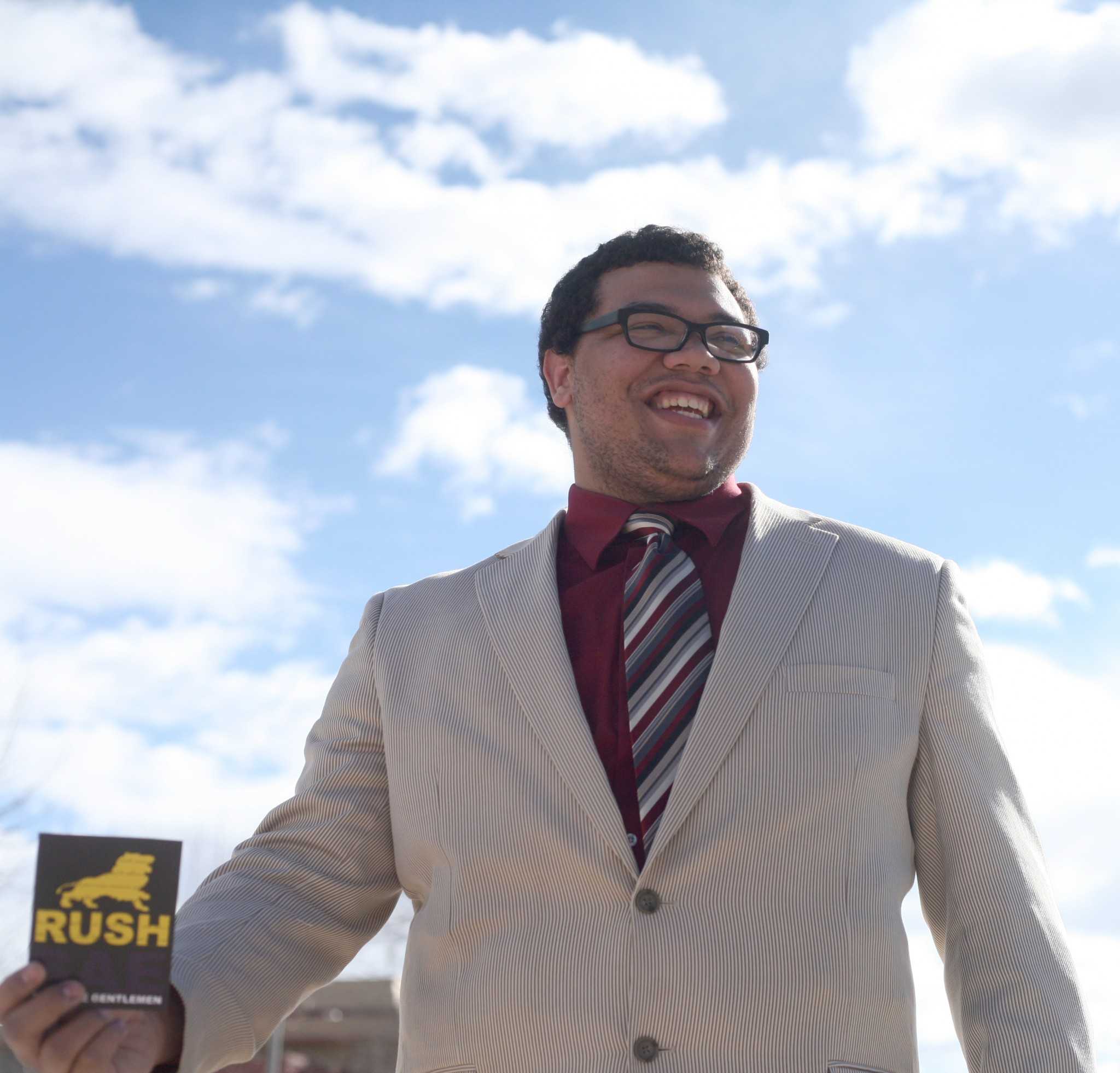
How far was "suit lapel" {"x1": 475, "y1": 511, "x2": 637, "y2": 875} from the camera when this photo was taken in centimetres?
276

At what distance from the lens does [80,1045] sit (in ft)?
6.97

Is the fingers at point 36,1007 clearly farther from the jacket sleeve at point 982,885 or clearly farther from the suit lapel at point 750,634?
the jacket sleeve at point 982,885

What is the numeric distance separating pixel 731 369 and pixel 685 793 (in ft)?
3.98

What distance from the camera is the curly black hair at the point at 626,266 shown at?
3.72 m

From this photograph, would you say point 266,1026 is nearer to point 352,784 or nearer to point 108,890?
point 352,784

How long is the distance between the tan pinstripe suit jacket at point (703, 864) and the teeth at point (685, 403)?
1.38 ft

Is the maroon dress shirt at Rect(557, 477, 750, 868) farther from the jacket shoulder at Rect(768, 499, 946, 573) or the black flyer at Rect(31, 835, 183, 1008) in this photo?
the black flyer at Rect(31, 835, 183, 1008)

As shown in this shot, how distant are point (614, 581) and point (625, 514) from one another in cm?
24

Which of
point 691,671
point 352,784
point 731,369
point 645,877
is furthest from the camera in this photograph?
point 731,369

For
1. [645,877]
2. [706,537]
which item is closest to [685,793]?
[645,877]

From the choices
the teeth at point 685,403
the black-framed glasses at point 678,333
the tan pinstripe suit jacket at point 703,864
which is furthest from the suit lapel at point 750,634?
the black-framed glasses at point 678,333

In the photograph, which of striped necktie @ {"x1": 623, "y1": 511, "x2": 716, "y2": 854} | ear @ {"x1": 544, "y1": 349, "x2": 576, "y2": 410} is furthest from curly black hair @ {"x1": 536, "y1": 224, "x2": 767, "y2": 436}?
striped necktie @ {"x1": 623, "y1": 511, "x2": 716, "y2": 854}

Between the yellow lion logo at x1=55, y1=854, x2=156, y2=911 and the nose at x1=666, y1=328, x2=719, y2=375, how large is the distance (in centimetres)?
183

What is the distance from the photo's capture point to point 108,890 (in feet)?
7.02
